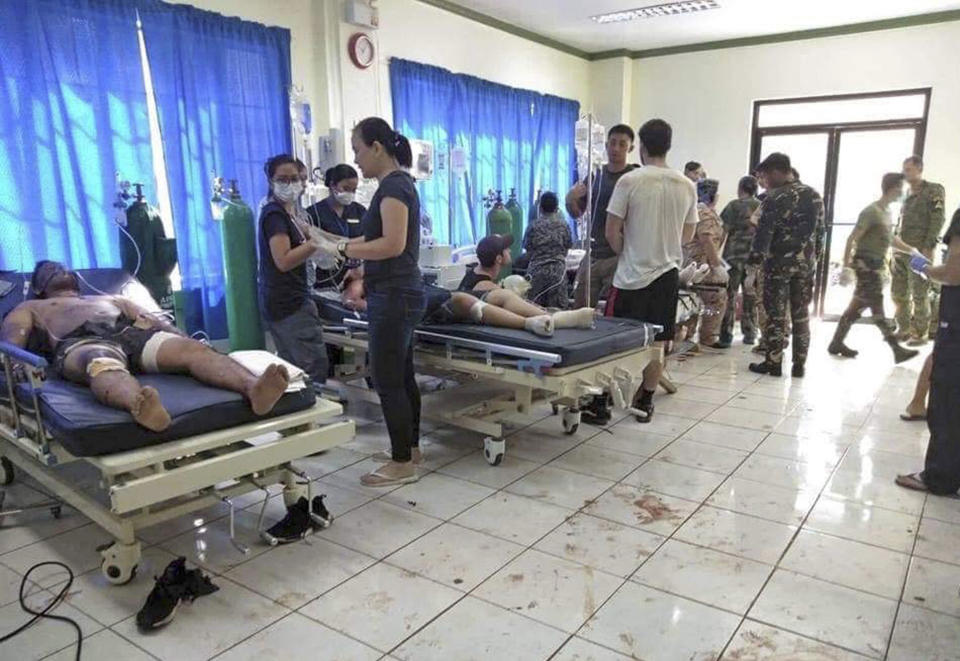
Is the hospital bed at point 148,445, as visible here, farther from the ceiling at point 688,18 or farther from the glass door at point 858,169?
the glass door at point 858,169

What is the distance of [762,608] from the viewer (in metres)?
1.94

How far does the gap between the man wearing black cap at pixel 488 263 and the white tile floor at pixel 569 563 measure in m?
0.81

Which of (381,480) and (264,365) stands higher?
(264,365)

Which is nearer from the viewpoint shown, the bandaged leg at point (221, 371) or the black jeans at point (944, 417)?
the bandaged leg at point (221, 371)

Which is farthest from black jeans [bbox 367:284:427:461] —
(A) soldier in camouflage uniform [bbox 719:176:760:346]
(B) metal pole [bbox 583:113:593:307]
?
(A) soldier in camouflage uniform [bbox 719:176:760:346]

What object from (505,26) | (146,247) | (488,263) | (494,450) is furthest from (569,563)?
(505,26)

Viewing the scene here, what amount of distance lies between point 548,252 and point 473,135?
2069 mm

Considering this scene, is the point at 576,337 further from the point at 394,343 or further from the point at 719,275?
the point at 719,275

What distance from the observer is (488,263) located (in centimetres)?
344

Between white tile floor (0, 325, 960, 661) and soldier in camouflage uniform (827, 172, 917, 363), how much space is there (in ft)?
6.32

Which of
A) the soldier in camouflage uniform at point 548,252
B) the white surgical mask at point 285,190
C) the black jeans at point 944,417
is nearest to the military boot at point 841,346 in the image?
the soldier in camouflage uniform at point 548,252

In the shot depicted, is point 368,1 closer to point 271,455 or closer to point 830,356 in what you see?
point 271,455

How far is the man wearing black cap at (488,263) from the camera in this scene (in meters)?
3.40

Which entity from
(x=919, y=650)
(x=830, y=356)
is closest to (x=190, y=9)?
(x=919, y=650)
